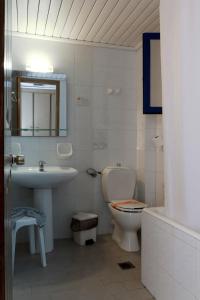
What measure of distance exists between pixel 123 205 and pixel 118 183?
1.18 ft

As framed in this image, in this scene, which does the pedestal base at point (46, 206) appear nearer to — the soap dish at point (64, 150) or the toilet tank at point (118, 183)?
the soap dish at point (64, 150)

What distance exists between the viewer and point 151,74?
8.50 feet

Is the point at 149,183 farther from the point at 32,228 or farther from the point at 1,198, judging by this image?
the point at 1,198

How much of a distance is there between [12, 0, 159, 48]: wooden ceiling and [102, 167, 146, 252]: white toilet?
147 centimetres

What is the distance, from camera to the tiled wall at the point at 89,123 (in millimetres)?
2824

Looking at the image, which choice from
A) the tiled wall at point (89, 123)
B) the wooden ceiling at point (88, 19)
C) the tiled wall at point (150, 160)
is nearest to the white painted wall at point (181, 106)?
the wooden ceiling at point (88, 19)

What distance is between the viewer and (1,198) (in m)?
0.63

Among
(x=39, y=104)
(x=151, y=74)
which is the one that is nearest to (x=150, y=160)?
(x=151, y=74)

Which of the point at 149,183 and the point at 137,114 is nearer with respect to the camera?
the point at 149,183

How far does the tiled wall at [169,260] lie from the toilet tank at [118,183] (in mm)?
944

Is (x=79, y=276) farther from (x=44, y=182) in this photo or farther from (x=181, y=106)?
(x=181, y=106)

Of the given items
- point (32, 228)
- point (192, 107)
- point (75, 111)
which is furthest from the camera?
point (75, 111)

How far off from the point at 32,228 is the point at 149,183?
134 centimetres

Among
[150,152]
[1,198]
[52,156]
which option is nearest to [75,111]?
[52,156]
